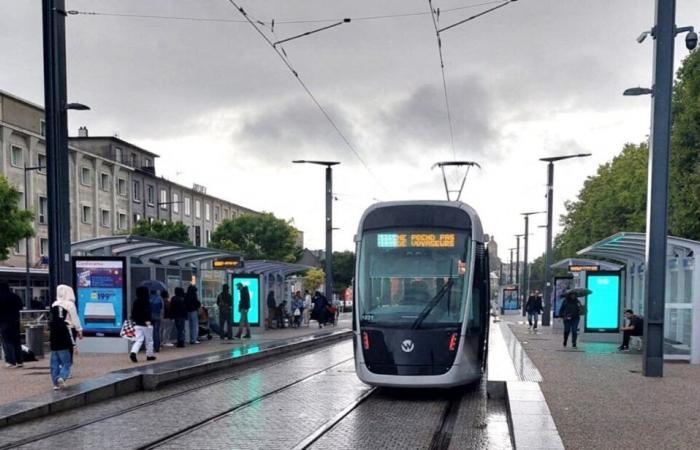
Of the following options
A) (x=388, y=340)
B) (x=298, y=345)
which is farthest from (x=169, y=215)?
(x=388, y=340)

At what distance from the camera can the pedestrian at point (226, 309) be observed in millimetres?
22000

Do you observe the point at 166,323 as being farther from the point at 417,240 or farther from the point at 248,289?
the point at 417,240

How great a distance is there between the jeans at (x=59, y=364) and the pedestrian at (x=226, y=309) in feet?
35.0

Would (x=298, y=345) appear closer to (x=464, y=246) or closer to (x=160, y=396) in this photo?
(x=160, y=396)

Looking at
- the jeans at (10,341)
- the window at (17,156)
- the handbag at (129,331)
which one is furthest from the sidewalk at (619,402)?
the window at (17,156)

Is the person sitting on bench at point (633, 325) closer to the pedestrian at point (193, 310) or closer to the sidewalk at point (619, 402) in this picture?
the sidewalk at point (619, 402)

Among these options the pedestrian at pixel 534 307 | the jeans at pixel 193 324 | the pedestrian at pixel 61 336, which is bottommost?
the pedestrian at pixel 534 307

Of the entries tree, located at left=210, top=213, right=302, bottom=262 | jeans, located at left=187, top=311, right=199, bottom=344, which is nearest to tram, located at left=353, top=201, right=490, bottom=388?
jeans, located at left=187, top=311, right=199, bottom=344

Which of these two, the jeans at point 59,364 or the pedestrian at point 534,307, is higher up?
the jeans at point 59,364

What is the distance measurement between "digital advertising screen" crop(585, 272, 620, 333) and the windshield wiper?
470 inches

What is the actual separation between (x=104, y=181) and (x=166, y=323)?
35369mm

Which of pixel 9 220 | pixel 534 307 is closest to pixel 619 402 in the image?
pixel 534 307

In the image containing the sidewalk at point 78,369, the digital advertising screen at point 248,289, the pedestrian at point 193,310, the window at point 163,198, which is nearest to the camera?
the sidewalk at point 78,369

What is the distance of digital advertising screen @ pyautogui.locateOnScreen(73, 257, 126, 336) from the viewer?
17156 mm
